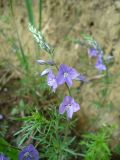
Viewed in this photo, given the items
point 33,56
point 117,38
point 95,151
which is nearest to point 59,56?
point 33,56

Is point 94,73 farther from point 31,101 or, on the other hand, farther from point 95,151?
point 95,151

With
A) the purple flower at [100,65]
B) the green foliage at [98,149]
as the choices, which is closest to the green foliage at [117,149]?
the green foliage at [98,149]

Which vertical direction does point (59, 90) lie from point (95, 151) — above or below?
above

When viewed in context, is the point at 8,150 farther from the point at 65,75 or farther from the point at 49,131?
the point at 65,75

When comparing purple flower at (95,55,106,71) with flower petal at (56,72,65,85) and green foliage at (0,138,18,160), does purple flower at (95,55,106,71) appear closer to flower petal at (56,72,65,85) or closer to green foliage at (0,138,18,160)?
flower petal at (56,72,65,85)

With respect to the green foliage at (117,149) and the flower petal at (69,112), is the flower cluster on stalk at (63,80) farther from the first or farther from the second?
the green foliage at (117,149)

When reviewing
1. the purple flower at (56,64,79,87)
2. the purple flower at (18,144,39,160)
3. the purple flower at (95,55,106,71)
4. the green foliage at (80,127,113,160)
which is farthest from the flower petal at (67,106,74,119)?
the purple flower at (95,55,106,71)

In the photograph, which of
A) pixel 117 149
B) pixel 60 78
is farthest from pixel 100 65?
pixel 60 78

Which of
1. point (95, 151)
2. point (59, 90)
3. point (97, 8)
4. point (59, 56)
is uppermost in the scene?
point (97, 8)
